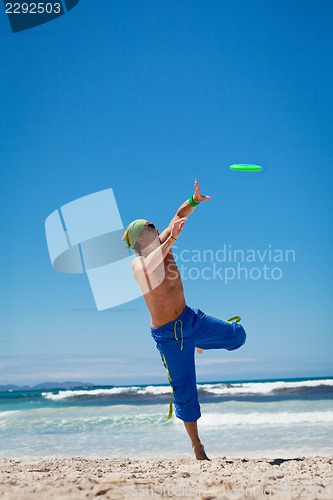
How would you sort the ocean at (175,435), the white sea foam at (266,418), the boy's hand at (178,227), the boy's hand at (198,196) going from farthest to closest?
the white sea foam at (266,418), the ocean at (175,435), the boy's hand at (198,196), the boy's hand at (178,227)

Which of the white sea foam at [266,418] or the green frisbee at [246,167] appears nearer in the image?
the green frisbee at [246,167]

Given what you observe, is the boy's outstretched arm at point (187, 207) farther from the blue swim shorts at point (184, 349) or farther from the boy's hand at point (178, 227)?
the blue swim shorts at point (184, 349)

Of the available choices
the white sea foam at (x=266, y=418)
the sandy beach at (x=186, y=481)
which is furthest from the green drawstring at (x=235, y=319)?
the white sea foam at (x=266, y=418)

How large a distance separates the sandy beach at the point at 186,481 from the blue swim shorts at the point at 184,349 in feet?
1.82

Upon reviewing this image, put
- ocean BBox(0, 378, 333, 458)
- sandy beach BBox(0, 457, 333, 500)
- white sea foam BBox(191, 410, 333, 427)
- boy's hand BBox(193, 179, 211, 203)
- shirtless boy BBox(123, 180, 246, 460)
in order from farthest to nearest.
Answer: white sea foam BBox(191, 410, 333, 427), ocean BBox(0, 378, 333, 458), boy's hand BBox(193, 179, 211, 203), shirtless boy BBox(123, 180, 246, 460), sandy beach BBox(0, 457, 333, 500)

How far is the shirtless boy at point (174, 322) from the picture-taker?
4859 mm

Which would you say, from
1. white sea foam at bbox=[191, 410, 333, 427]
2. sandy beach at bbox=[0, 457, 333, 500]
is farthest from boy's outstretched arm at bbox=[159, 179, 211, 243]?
white sea foam at bbox=[191, 410, 333, 427]

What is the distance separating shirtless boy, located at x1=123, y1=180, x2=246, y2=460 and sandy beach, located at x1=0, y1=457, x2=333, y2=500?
0.56 metres

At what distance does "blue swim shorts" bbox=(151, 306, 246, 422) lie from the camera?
16.0ft

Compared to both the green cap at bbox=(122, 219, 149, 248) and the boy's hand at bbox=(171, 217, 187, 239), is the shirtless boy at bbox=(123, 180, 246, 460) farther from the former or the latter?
the boy's hand at bbox=(171, 217, 187, 239)

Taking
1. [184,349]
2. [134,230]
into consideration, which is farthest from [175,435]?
[134,230]

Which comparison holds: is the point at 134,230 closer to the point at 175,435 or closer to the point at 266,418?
the point at 175,435

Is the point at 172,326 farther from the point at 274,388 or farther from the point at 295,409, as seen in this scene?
the point at 274,388

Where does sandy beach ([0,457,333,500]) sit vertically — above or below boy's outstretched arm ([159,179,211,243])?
below
